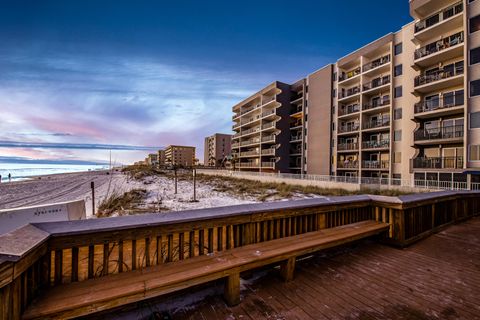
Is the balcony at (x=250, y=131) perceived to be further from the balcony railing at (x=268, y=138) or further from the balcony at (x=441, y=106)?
the balcony at (x=441, y=106)

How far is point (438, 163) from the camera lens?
16984 millimetres

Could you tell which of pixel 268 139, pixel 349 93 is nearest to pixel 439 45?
pixel 349 93

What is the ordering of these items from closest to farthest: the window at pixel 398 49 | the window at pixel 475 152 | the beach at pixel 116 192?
the beach at pixel 116 192, the window at pixel 475 152, the window at pixel 398 49

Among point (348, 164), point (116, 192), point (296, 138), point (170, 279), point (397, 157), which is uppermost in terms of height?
point (296, 138)

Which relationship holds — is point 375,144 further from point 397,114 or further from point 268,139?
point 268,139

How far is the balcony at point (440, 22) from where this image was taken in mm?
16828

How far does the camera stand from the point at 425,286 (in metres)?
2.88

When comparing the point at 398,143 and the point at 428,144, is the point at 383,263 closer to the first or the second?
the point at 428,144

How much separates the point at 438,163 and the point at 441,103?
5277mm

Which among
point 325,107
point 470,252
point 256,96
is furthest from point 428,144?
point 256,96

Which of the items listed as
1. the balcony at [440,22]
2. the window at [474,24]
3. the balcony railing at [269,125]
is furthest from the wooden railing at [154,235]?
the balcony railing at [269,125]

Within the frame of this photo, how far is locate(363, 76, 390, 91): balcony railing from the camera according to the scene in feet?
74.2

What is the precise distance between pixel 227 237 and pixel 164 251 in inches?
34.9

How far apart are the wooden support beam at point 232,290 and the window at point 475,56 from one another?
23695mm
